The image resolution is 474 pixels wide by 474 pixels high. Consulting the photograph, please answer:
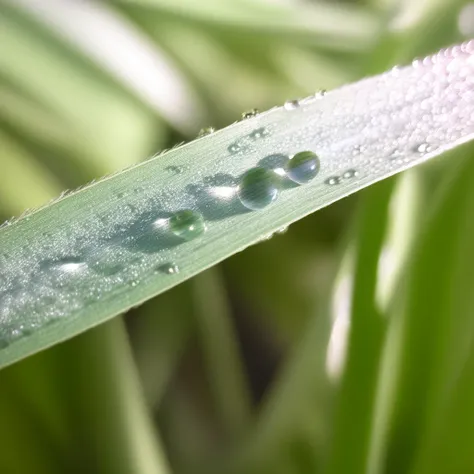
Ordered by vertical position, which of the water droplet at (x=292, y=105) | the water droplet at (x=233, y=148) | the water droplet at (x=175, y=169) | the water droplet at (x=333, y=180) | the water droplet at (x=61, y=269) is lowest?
the water droplet at (x=61, y=269)

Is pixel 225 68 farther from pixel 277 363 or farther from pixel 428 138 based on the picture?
pixel 428 138

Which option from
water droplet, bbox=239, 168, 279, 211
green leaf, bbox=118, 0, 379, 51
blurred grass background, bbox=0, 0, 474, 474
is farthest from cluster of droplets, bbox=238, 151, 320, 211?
green leaf, bbox=118, 0, 379, 51

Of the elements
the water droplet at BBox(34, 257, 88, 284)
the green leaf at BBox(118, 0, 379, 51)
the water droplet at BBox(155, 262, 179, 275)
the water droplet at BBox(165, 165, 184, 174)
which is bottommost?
the water droplet at BBox(155, 262, 179, 275)

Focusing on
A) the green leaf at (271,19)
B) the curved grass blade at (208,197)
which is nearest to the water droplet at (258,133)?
the curved grass blade at (208,197)

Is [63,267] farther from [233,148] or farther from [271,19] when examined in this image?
[271,19]

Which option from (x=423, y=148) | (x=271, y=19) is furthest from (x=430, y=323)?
(x=271, y=19)

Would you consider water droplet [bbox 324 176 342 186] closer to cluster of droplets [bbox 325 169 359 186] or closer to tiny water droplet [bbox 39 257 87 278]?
cluster of droplets [bbox 325 169 359 186]

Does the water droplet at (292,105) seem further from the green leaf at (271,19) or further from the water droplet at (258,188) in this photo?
the green leaf at (271,19)

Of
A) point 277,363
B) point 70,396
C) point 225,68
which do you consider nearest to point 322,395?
point 70,396
